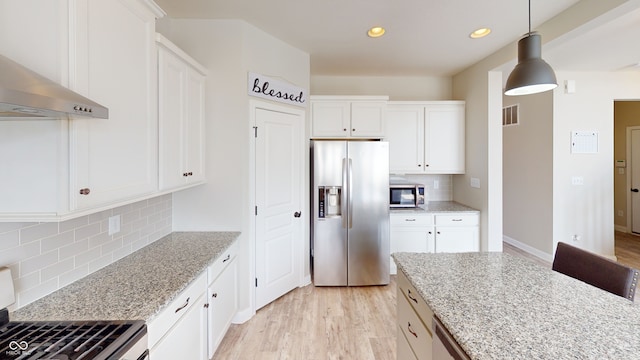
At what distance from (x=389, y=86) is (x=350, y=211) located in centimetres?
210

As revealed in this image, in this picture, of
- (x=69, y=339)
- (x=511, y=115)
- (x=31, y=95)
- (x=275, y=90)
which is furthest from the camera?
(x=511, y=115)

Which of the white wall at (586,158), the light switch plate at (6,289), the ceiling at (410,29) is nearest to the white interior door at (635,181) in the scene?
the white wall at (586,158)

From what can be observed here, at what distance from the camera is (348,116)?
11.9 ft

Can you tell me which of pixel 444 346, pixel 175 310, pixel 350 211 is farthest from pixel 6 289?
pixel 350 211

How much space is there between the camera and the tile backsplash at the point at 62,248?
126 centimetres

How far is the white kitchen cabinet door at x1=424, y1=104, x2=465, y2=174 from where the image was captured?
153 inches

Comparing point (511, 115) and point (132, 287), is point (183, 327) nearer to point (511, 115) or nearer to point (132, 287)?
point (132, 287)

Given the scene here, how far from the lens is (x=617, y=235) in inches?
214

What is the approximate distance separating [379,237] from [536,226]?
2.83 m

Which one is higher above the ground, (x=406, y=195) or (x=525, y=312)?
(x=406, y=195)

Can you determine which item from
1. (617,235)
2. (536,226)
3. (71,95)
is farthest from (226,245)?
(617,235)

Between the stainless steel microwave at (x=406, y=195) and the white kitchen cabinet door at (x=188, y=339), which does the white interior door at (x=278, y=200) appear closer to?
the white kitchen cabinet door at (x=188, y=339)

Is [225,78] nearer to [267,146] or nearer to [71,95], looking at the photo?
[267,146]

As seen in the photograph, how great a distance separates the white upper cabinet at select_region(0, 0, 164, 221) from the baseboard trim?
5.22m
